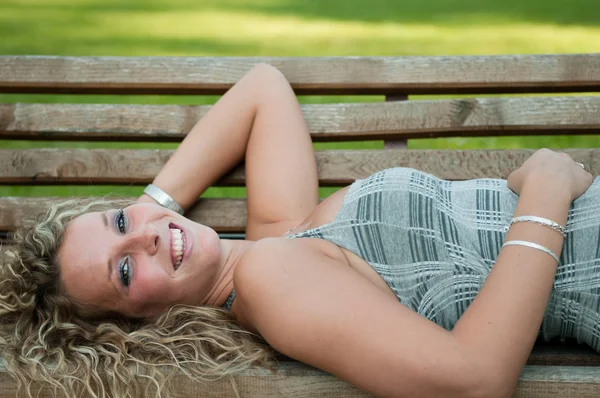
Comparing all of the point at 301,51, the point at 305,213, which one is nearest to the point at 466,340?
the point at 305,213

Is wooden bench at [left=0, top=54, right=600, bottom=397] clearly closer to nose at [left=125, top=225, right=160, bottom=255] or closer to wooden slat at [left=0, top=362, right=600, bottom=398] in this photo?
nose at [left=125, top=225, right=160, bottom=255]

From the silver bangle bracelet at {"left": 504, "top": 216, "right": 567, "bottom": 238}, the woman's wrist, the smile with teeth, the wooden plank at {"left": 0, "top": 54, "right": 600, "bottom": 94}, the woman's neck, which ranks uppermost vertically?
the wooden plank at {"left": 0, "top": 54, "right": 600, "bottom": 94}

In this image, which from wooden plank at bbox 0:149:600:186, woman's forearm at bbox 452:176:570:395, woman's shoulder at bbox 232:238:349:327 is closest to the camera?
woman's forearm at bbox 452:176:570:395

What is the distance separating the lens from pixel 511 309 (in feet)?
6.44

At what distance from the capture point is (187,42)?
759 cm

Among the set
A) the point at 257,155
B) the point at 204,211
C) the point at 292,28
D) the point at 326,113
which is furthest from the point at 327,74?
the point at 292,28

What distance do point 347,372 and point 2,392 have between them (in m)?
0.95

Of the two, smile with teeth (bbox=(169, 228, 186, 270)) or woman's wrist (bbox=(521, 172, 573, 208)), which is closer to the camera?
woman's wrist (bbox=(521, 172, 573, 208))

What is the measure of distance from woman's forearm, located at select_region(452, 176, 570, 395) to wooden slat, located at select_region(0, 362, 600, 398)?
116mm

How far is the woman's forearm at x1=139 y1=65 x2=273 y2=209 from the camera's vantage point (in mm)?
3037

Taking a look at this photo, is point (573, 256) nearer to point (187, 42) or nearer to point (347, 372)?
point (347, 372)

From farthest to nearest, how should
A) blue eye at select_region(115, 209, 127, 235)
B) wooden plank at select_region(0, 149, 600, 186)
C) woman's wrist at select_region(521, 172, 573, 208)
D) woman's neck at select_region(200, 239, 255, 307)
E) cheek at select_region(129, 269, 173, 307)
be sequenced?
wooden plank at select_region(0, 149, 600, 186) → woman's neck at select_region(200, 239, 255, 307) → blue eye at select_region(115, 209, 127, 235) → cheek at select_region(129, 269, 173, 307) → woman's wrist at select_region(521, 172, 573, 208)

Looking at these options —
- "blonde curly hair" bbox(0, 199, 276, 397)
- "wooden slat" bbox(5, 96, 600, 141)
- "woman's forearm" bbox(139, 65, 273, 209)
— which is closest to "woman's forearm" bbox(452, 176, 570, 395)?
"blonde curly hair" bbox(0, 199, 276, 397)

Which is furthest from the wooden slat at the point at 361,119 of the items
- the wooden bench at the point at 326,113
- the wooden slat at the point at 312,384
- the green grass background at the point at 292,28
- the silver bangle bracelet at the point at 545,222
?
the green grass background at the point at 292,28
